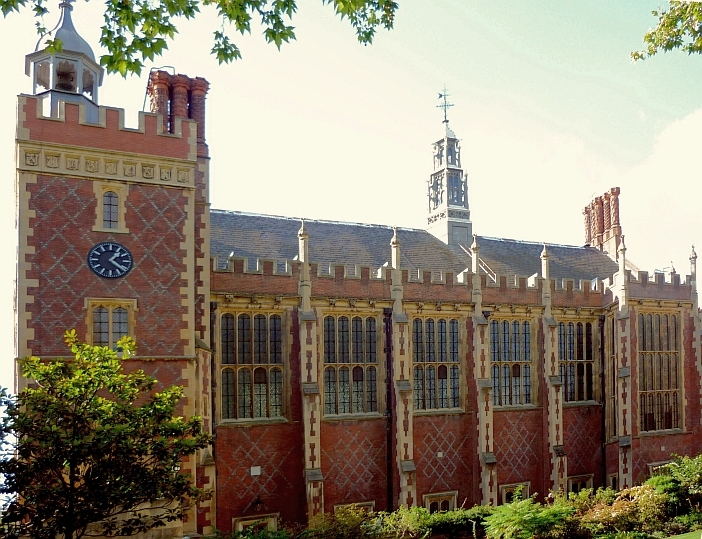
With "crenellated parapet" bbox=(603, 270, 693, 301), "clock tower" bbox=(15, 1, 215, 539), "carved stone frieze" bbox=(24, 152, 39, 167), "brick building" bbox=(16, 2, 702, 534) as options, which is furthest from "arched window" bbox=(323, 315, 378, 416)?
"crenellated parapet" bbox=(603, 270, 693, 301)

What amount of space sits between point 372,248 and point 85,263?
454 inches

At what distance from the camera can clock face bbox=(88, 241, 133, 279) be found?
52.6 ft

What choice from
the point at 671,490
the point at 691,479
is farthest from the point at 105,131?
the point at 691,479

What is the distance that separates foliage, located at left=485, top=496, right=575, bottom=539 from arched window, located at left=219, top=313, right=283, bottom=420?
7212 millimetres

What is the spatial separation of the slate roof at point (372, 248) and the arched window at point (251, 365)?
2117 millimetres

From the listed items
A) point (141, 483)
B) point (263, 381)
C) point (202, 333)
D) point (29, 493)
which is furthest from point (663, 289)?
point (29, 493)

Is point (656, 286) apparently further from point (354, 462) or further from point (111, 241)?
point (111, 241)

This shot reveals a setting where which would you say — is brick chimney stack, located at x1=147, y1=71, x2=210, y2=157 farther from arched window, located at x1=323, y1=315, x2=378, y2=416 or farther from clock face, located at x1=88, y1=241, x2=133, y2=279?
arched window, located at x1=323, y1=315, x2=378, y2=416

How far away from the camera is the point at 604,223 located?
101 ft

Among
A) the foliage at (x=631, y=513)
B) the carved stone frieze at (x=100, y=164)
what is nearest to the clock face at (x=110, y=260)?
the carved stone frieze at (x=100, y=164)

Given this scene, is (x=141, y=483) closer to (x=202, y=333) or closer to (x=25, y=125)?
(x=202, y=333)

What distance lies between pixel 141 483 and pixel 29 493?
6.03 feet

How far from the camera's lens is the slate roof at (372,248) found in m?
22.6

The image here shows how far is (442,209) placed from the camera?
28672mm
